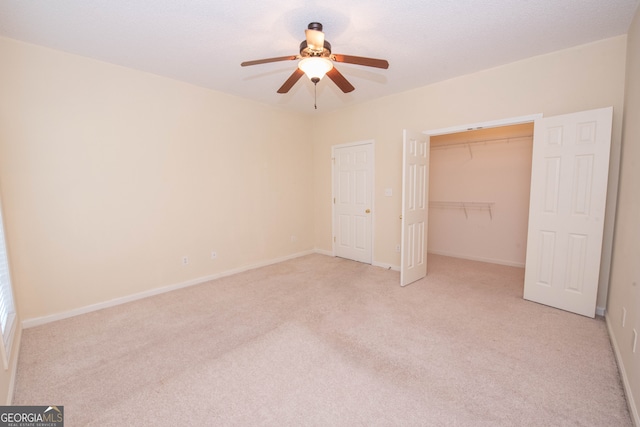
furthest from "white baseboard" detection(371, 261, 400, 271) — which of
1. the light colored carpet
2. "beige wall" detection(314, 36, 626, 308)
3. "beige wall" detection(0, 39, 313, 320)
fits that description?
"beige wall" detection(0, 39, 313, 320)

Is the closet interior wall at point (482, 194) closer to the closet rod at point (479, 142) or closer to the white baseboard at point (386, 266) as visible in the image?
the closet rod at point (479, 142)

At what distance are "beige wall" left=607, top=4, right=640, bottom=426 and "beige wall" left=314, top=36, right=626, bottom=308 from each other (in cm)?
17

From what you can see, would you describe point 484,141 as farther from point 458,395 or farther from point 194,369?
point 194,369

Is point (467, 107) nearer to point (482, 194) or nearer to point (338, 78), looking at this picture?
point (482, 194)

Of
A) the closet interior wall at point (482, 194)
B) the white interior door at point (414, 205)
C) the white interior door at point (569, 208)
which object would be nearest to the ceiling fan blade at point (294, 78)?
the white interior door at point (414, 205)

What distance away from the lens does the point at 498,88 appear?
3.25 m

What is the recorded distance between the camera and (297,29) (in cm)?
241

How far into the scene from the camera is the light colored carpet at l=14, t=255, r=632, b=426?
1.65 m

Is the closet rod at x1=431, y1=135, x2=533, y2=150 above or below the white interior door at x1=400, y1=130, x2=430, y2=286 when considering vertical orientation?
above

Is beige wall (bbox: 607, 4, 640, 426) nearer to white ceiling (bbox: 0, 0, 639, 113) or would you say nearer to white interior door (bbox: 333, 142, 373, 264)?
white ceiling (bbox: 0, 0, 639, 113)

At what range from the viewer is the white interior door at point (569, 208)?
103 inches

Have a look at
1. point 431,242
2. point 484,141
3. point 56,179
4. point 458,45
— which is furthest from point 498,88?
point 56,179

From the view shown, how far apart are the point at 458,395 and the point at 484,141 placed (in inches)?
167

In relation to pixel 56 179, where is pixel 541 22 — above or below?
above
